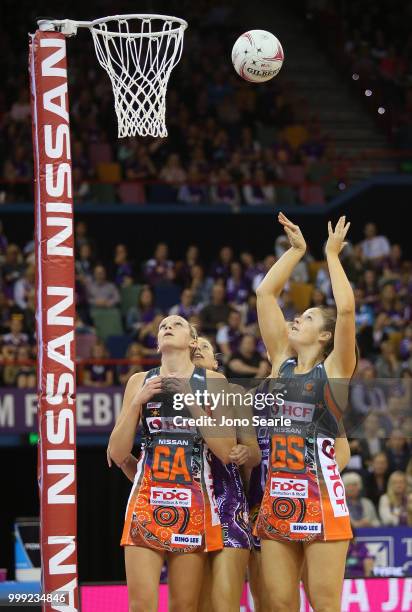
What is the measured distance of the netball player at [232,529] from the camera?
6.32m

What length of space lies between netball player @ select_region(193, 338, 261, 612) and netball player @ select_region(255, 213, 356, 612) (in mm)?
195

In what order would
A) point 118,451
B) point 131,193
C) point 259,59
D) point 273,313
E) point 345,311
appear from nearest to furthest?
1. point 345,311
2. point 118,451
3. point 273,313
4. point 259,59
5. point 131,193

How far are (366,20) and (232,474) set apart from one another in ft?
63.1

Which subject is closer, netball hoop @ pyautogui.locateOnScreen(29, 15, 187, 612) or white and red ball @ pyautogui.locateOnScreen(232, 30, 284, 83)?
netball hoop @ pyautogui.locateOnScreen(29, 15, 187, 612)

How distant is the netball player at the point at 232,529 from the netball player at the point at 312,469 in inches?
7.7

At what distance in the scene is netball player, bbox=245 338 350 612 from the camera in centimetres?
668

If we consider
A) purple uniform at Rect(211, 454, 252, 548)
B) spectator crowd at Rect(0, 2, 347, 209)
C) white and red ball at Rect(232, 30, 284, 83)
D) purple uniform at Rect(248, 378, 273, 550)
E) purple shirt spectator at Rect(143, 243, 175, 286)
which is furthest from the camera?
spectator crowd at Rect(0, 2, 347, 209)

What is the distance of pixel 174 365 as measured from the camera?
653 centimetres

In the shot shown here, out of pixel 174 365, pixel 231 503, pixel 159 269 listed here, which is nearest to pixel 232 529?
pixel 231 503

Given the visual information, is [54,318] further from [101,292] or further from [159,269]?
[159,269]

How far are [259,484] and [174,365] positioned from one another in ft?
3.08

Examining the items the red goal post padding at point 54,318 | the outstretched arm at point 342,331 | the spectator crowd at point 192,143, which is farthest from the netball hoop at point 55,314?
the spectator crowd at point 192,143

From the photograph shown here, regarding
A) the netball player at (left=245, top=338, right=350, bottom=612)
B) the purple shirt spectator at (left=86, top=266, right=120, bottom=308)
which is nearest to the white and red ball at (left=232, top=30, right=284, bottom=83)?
the netball player at (left=245, top=338, right=350, bottom=612)

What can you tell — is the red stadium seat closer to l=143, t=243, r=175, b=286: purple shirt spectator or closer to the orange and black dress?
l=143, t=243, r=175, b=286: purple shirt spectator
